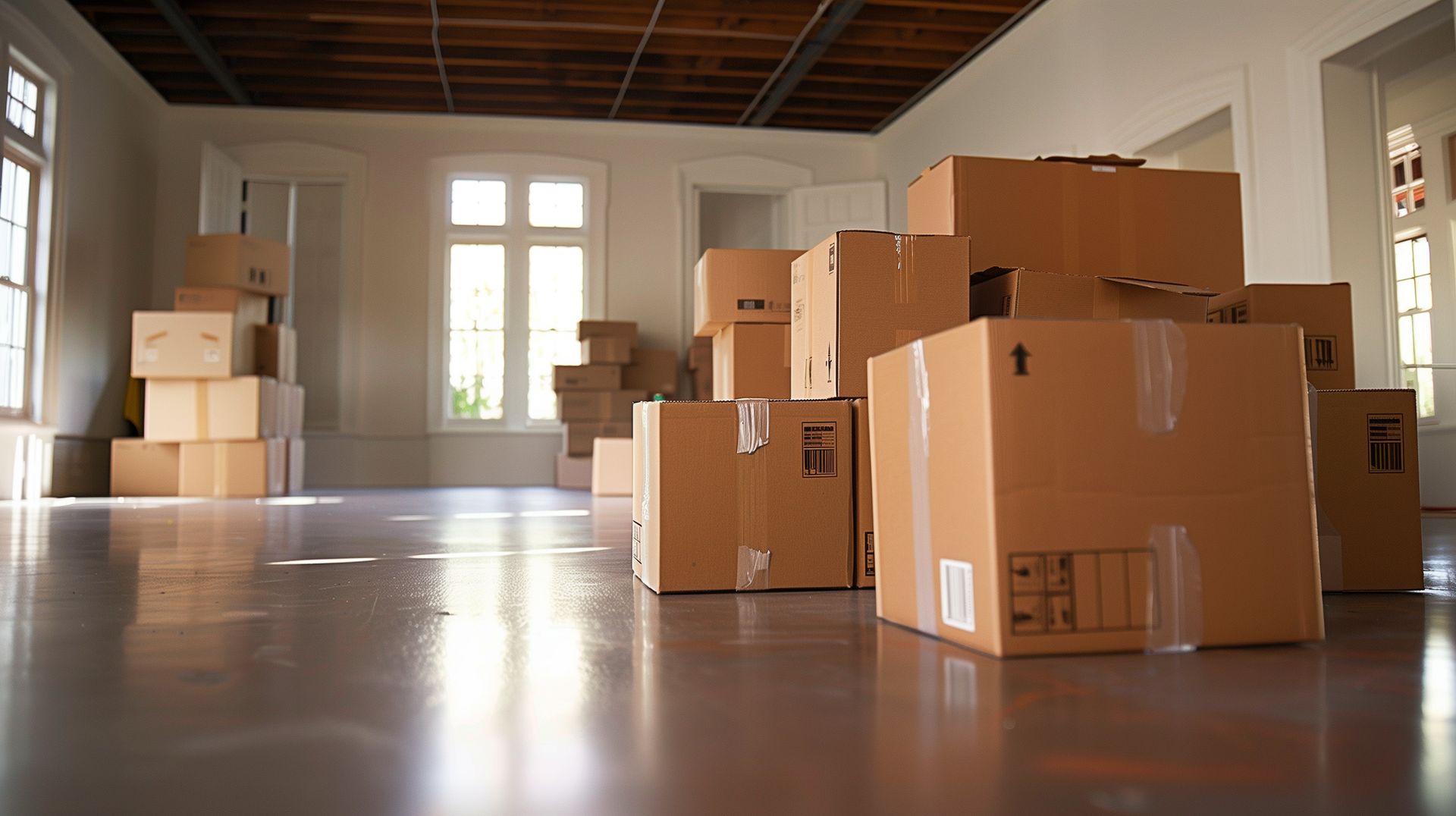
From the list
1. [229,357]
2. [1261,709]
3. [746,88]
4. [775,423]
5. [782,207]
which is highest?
[746,88]

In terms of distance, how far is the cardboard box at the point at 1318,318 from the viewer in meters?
2.41

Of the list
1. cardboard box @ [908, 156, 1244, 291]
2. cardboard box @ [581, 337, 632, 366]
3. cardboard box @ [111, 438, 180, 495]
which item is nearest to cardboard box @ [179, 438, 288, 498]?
cardboard box @ [111, 438, 180, 495]

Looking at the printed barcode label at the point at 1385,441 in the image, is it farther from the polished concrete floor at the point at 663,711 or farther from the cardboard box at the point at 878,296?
the cardboard box at the point at 878,296

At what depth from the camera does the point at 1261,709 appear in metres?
1.10

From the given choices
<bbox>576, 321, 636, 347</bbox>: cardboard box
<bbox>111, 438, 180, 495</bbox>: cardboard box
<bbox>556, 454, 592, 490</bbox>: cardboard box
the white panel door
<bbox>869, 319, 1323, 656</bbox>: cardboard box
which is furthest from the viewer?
the white panel door

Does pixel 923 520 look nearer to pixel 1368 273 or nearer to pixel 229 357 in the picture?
pixel 1368 273

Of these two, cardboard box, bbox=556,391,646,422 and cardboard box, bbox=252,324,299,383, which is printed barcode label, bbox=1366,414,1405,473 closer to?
cardboard box, bbox=556,391,646,422

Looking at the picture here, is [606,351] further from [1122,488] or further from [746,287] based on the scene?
[1122,488]

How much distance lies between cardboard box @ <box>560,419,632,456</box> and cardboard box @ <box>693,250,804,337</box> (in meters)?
4.62

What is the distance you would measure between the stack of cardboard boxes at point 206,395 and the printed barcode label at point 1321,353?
233 inches

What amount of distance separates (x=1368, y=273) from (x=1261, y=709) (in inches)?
150

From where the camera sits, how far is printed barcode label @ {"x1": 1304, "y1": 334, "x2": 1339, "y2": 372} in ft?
7.99

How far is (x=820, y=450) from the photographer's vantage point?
82.6 inches

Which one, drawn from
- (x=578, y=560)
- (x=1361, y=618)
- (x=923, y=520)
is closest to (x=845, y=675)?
(x=923, y=520)
